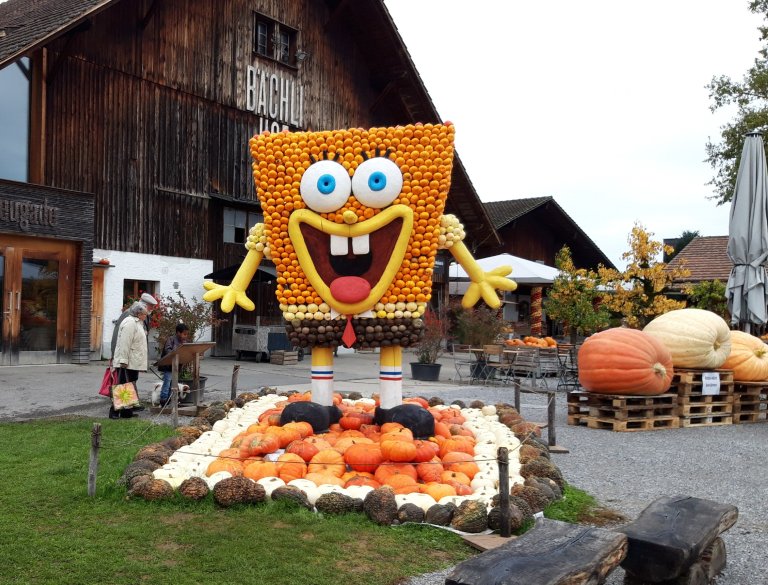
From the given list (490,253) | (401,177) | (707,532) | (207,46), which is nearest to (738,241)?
(401,177)

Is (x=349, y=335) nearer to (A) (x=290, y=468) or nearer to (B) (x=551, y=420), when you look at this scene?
(A) (x=290, y=468)

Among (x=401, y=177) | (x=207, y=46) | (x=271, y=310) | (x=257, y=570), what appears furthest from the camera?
(x=271, y=310)

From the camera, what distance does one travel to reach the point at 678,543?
3.97 m

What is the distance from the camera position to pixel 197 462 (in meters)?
6.16

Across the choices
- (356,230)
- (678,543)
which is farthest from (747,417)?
(678,543)

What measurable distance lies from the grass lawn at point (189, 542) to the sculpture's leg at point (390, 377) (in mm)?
2053

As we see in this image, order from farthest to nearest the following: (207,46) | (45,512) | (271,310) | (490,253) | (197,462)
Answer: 1. (490,253)
2. (271,310)
3. (207,46)
4. (197,462)
5. (45,512)

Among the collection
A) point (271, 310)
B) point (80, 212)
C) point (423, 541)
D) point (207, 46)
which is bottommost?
point (423, 541)

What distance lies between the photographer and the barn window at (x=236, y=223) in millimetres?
19188

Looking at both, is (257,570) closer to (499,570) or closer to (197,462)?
(499,570)

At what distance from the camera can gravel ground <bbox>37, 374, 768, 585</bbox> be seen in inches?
193

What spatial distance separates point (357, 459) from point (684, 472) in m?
3.42

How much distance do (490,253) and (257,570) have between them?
2374 cm

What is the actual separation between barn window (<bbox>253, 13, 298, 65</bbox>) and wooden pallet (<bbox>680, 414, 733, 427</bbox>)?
576 inches
